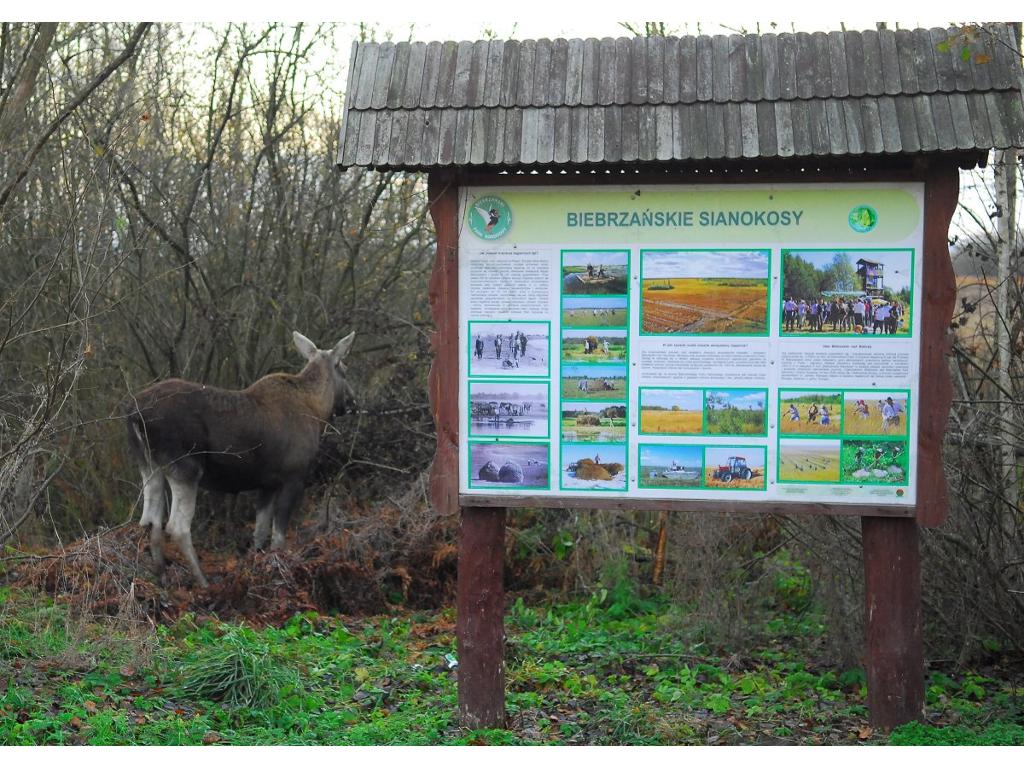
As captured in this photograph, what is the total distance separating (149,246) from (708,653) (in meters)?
7.08

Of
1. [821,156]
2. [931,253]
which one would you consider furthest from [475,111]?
[931,253]

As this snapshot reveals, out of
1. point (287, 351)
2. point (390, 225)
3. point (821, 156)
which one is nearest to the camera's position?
point (821, 156)

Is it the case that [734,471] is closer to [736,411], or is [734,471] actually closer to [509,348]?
[736,411]

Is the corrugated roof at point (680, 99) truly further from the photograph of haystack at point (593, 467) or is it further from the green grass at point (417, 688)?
the green grass at point (417, 688)

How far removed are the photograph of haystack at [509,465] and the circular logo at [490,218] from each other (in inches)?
46.0

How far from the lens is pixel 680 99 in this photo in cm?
605

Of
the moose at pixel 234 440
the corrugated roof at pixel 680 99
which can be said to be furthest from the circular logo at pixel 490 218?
the moose at pixel 234 440

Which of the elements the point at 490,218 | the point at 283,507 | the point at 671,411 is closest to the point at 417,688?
the point at 671,411

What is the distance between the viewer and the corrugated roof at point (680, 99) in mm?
5828

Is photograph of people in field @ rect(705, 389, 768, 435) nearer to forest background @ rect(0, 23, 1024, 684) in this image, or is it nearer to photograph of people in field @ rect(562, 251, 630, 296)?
photograph of people in field @ rect(562, 251, 630, 296)

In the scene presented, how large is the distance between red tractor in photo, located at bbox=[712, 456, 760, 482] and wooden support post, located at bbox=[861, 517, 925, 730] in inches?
30.2

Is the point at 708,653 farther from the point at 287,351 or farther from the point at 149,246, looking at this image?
the point at 149,246

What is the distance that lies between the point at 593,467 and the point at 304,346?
18.4 feet

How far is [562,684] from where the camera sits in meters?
7.70
